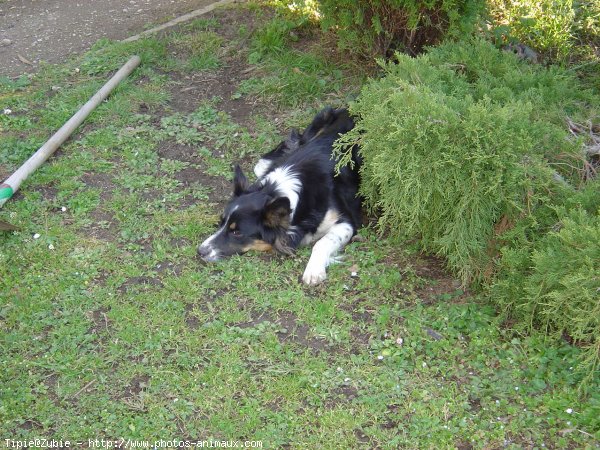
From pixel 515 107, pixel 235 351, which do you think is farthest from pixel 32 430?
pixel 515 107

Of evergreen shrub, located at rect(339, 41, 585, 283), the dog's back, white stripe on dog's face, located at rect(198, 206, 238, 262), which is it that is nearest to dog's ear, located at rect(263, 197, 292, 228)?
white stripe on dog's face, located at rect(198, 206, 238, 262)

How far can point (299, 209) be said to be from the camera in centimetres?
548

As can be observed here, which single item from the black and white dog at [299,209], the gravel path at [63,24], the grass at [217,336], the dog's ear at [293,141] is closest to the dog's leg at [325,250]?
the black and white dog at [299,209]

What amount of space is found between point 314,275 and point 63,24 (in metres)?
6.08

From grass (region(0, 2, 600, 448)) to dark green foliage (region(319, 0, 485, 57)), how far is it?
139cm

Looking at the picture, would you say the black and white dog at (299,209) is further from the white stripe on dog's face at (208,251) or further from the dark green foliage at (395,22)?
the dark green foliage at (395,22)

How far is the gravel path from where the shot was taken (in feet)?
27.1

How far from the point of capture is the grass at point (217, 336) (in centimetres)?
384

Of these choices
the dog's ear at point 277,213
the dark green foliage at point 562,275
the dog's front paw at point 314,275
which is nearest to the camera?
the dark green foliage at point 562,275

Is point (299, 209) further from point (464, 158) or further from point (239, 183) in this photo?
point (464, 158)

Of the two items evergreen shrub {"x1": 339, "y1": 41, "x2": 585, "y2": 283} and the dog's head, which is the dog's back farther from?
evergreen shrub {"x1": 339, "y1": 41, "x2": 585, "y2": 283}

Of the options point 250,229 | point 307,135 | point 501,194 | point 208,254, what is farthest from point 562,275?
point 307,135

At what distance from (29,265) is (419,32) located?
429 centimetres

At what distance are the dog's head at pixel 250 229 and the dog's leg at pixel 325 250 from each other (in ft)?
0.98
